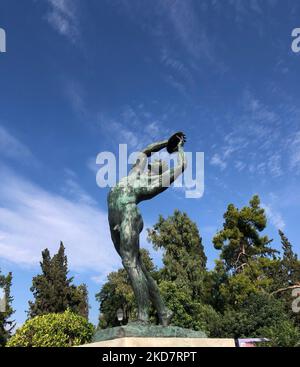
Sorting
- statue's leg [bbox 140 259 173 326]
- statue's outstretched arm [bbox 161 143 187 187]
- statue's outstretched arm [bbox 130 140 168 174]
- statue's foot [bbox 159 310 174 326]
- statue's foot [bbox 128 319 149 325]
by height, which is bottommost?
statue's foot [bbox 128 319 149 325]

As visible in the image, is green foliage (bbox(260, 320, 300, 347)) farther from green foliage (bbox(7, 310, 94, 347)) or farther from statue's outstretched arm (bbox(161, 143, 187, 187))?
green foliage (bbox(7, 310, 94, 347))

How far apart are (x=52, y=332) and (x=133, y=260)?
2998 centimetres

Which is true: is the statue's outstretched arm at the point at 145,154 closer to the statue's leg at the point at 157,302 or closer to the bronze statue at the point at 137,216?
the bronze statue at the point at 137,216

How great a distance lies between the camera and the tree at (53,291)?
4894 centimetres

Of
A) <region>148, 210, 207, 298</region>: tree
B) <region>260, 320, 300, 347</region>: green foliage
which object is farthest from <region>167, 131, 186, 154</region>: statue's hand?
<region>148, 210, 207, 298</region>: tree

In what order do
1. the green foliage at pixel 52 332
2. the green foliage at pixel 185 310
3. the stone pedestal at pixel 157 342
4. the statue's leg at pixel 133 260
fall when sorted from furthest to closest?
the green foliage at pixel 52 332 < the green foliage at pixel 185 310 < the statue's leg at pixel 133 260 < the stone pedestal at pixel 157 342

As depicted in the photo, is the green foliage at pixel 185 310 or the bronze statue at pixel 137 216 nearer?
the bronze statue at pixel 137 216

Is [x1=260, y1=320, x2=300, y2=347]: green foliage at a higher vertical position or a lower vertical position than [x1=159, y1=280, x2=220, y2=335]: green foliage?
lower

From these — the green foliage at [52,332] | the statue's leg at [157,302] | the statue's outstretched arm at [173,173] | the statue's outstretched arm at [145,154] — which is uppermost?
the statue's outstretched arm at [145,154]

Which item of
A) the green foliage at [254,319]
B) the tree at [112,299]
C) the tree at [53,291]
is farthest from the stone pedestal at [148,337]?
the tree at [53,291]

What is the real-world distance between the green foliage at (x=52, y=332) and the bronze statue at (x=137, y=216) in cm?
2810

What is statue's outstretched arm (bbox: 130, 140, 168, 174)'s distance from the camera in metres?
7.53
